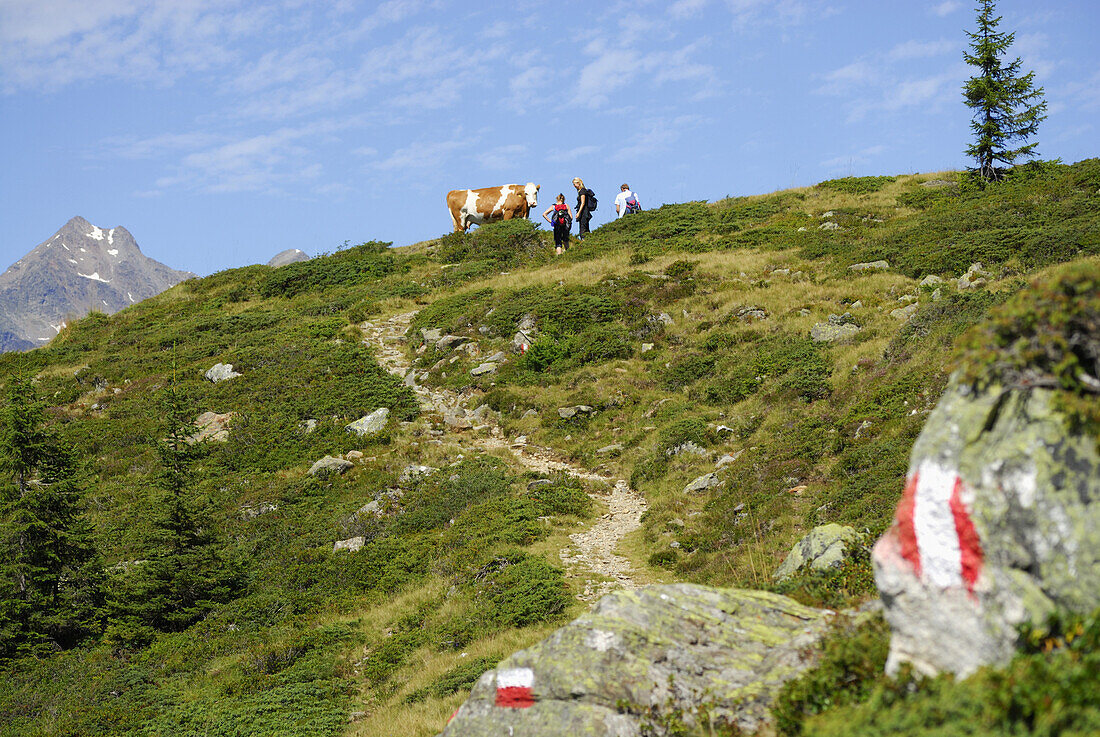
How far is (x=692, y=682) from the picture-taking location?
5.41m

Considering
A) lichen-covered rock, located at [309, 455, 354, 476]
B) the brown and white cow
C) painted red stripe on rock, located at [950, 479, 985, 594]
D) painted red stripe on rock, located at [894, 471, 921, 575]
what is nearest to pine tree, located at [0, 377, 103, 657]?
lichen-covered rock, located at [309, 455, 354, 476]

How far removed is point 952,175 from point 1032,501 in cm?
4075

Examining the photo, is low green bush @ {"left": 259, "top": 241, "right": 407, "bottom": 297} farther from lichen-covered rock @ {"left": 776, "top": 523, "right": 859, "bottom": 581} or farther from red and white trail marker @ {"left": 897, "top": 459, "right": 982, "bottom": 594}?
red and white trail marker @ {"left": 897, "top": 459, "right": 982, "bottom": 594}

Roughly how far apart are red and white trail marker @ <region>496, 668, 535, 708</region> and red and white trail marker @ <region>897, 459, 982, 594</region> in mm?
2981

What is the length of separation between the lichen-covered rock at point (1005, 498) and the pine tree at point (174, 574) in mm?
13150

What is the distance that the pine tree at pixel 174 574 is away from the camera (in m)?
13.4

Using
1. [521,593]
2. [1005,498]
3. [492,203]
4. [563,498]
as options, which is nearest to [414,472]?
[563,498]

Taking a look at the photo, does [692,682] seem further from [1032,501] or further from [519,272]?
[519,272]

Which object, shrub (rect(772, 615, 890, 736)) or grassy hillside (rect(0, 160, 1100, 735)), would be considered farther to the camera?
grassy hillside (rect(0, 160, 1100, 735))

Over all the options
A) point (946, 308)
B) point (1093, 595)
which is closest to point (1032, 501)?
point (1093, 595)

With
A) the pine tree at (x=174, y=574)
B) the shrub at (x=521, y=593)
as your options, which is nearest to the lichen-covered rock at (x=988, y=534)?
the shrub at (x=521, y=593)

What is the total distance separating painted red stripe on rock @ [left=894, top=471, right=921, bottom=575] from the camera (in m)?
4.19

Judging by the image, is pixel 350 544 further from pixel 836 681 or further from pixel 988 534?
pixel 988 534

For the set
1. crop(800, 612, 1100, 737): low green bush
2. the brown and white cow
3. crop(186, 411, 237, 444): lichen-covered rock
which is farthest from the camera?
the brown and white cow
